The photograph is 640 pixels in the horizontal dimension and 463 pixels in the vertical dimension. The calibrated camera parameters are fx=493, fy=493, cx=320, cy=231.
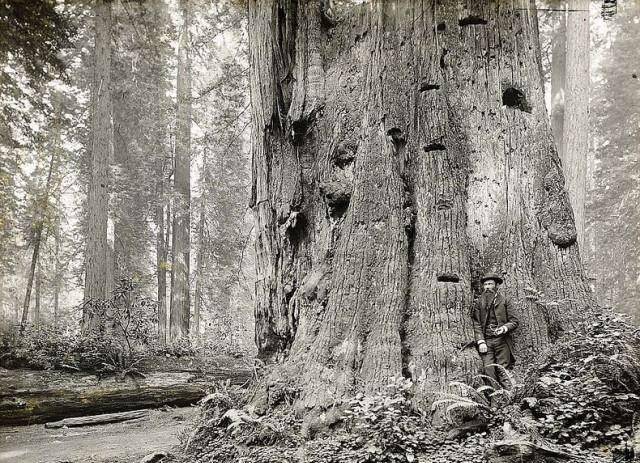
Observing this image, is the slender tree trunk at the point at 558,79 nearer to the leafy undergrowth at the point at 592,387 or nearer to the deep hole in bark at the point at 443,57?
the deep hole in bark at the point at 443,57

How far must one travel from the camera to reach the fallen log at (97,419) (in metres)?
7.93

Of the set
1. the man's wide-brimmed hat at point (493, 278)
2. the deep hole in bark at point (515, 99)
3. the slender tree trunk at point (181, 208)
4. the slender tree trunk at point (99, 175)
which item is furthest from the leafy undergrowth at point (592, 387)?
the slender tree trunk at point (181, 208)

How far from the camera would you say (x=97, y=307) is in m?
11.3

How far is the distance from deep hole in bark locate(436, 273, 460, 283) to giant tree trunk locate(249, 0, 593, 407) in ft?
0.07

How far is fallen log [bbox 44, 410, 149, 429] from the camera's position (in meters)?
7.93

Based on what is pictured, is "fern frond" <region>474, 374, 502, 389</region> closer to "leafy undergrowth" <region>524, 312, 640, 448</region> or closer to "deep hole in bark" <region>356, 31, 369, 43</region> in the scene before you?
"leafy undergrowth" <region>524, 312, 640, 448</region>

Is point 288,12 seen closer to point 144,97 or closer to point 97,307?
point 97,307

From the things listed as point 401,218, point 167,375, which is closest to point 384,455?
point 401,218

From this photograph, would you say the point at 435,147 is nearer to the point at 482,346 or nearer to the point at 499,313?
the point at 499,313

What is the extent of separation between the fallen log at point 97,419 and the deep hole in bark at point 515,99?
25.4 ft

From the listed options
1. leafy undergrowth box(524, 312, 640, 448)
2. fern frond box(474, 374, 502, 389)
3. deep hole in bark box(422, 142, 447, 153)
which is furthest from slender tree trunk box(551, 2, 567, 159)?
fern frond box(474, 374, 502, 389)

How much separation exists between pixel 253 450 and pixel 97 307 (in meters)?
8.18

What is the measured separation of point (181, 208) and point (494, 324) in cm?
1589

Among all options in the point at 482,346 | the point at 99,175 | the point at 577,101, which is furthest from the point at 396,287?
the point at 99,175
